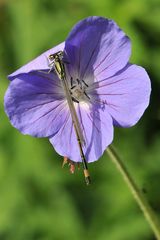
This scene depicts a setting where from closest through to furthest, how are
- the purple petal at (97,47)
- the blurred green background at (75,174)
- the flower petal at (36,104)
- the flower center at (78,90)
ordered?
1. the purple petal at (97,47)
2. the flower petal at (36,104)
3. the flower center at (78,90)
4. the blurred green background at (75,174)

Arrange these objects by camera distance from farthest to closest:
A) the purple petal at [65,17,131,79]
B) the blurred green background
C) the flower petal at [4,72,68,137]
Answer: the blurred green background, the flower petal at [4,72,68,137], the purple petal at [65,17,131,79]

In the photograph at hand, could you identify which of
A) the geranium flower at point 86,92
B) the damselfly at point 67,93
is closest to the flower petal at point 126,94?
the geranium flower at point 86,92

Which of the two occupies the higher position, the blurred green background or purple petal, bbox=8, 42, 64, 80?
purple petal, bbox=8, 42, 64, 80

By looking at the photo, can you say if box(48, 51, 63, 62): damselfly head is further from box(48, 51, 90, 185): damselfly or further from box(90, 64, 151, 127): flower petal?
box(90, 64, 151, 127): flower petal

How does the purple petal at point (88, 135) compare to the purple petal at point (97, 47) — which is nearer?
the purple petal at point (97, 47)

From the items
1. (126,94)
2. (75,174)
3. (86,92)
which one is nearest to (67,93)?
(86,92)

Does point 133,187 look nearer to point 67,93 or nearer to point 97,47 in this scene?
point 67,93

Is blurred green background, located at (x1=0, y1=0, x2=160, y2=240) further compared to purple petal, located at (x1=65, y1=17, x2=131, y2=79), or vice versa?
blurred green background, located at (x1=0, y1=0, x2=160, y2=240)

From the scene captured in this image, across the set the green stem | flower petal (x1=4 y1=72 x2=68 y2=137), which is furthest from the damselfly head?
the green stem

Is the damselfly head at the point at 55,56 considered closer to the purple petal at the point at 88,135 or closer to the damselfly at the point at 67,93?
the damselfly at the point at 67,93
